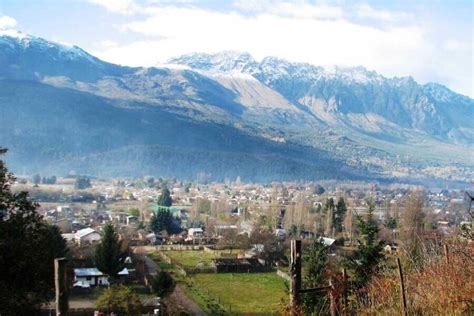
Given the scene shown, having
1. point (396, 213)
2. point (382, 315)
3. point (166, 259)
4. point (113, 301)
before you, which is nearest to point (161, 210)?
point (166, 259)

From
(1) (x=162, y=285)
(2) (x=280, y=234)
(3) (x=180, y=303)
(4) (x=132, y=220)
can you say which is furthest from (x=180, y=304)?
(4) (x=132, y=220)

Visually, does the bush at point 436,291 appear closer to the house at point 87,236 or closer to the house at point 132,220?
the house at point 87,236

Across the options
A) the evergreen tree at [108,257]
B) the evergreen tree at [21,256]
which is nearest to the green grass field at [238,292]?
the evergreen tree at [108,257]

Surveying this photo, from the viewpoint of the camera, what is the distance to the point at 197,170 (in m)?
131

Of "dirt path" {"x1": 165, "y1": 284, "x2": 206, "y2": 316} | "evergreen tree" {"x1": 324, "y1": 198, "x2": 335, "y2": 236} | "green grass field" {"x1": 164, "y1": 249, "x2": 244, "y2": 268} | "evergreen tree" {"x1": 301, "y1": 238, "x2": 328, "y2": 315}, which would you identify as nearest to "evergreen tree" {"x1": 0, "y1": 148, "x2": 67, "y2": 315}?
"evergreen tree" {"x1": 301, "y1": 238, "x2": 328, "y2": 315}

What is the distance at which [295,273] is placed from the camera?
7.46 metres

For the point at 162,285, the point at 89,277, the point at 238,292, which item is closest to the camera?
the point at 162,285

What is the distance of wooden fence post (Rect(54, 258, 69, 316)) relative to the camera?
5.34m

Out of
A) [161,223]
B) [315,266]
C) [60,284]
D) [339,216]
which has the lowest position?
[161,223]

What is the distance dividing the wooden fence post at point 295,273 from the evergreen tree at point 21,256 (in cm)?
445

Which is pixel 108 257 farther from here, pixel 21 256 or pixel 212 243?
pixel 212 243

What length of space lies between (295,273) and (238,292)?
61.3ft

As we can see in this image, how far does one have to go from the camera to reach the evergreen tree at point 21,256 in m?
9.35

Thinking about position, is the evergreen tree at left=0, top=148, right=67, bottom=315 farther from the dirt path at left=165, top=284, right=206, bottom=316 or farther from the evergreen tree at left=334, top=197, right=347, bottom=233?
the evergreen tree at left=334, top=197, right=347, bottom=233
